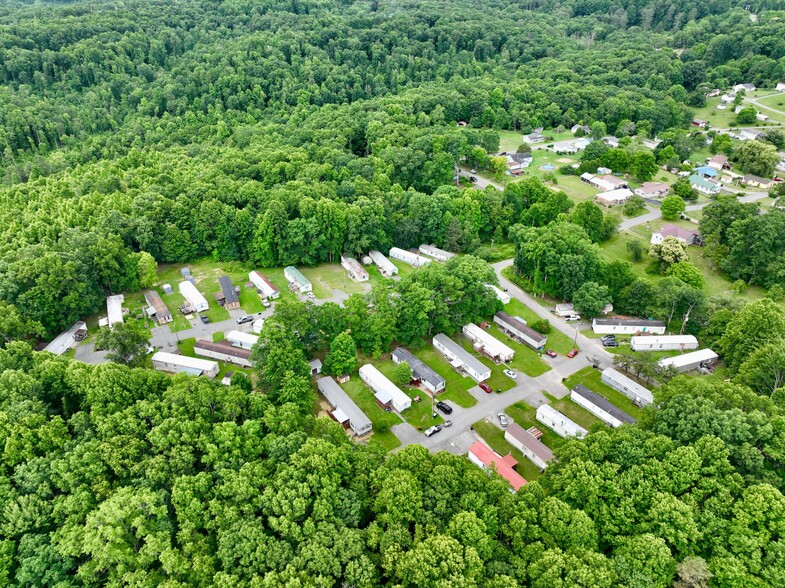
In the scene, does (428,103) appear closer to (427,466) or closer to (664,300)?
(664,300)

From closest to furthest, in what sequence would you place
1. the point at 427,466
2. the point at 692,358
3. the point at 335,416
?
the point at 427,466, the point at 335,416, the point at 692,358

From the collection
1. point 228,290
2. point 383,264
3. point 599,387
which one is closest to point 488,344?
point 599,387

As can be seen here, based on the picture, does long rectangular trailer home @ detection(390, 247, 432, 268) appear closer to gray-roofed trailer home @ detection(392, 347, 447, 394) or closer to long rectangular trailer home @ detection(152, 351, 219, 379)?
gray-roofed trailer home @ detection(392, 347, 447, 394)

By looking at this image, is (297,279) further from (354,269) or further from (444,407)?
(444,407)

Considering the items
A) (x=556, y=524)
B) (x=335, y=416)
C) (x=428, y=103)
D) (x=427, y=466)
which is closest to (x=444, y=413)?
(x=335, y=416)

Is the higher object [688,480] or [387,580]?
[688,480]
